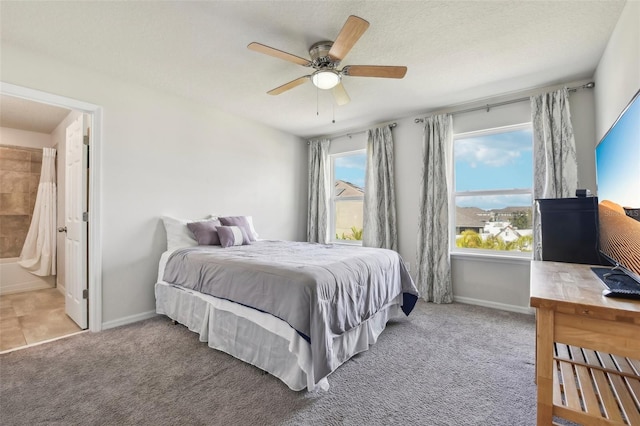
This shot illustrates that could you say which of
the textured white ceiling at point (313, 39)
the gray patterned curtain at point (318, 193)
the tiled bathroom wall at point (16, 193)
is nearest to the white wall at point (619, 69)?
the textured white ceiling at point (313, 39)

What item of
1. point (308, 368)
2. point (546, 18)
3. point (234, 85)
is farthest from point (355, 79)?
point (308, 368)

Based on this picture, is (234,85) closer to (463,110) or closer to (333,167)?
(333,167)

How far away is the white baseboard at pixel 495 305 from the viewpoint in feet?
10.2

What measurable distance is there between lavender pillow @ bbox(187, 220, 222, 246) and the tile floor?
1.37 meters

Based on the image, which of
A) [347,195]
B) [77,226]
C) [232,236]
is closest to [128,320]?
[77,226]

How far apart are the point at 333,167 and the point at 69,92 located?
11.7ft

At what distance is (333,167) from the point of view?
5.03 m

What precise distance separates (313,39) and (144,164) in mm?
2223

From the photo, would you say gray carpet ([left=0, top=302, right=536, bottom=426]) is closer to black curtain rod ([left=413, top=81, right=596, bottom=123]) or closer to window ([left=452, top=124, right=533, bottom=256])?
window ([left=452, top=124, right=533, bottom=256])

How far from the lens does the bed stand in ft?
5.60

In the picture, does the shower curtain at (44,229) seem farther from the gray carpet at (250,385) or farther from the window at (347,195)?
the window at (347,195)

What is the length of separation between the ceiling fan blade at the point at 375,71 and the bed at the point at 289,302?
1.52 m

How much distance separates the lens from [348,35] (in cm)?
180

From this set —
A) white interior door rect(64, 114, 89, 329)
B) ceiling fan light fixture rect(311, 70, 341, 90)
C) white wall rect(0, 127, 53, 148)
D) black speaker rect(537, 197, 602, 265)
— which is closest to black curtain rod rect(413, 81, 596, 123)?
black speaker rect(537, 197, 602, 265)
